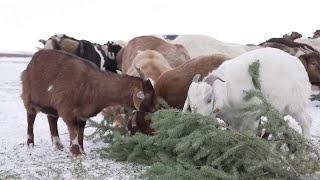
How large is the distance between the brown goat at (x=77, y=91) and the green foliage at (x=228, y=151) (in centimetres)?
78

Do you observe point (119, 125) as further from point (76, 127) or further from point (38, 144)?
point (38, 144)

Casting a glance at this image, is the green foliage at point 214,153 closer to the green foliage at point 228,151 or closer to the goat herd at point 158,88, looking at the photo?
the green foliage at point 228,151

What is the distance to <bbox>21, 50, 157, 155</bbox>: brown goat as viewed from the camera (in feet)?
20.4

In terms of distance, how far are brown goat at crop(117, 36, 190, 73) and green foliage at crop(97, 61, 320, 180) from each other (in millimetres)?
3948

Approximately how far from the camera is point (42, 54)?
7152mm

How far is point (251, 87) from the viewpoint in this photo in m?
5.92

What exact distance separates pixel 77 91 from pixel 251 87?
2.04m

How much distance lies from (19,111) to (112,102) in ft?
22.5

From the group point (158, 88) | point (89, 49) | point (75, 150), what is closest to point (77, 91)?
point (75, 150)

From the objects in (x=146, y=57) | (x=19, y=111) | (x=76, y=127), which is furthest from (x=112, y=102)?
(x=19, y=111)

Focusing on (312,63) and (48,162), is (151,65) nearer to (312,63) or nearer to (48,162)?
(48,162)

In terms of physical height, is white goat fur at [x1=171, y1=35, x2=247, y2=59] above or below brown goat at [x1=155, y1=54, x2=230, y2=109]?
below

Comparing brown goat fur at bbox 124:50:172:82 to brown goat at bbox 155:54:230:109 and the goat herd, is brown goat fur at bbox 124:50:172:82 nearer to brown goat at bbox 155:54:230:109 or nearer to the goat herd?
the goat herd

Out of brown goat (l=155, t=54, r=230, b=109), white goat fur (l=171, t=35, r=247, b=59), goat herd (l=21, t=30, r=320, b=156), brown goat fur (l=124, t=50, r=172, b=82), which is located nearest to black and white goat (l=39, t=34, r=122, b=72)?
white goat fur (l=171, t=35, r=247, b=59)
